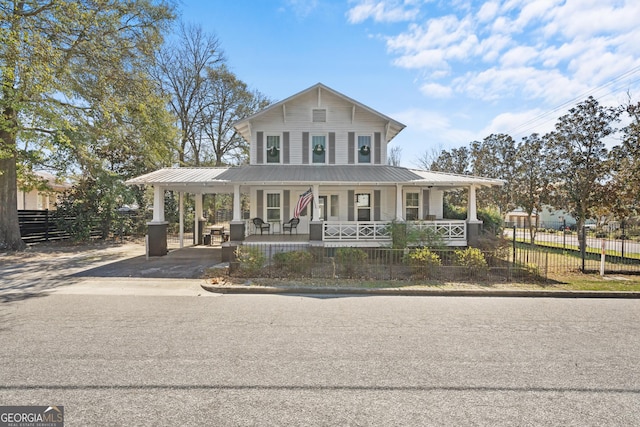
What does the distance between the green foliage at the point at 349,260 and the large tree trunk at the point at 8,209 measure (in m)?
16.3

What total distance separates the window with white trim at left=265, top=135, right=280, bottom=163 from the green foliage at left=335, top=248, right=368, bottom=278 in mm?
8011

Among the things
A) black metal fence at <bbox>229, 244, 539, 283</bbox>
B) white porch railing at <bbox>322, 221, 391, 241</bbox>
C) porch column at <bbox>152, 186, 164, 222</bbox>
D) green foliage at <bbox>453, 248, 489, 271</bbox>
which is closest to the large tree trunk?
porch column at <bbox>152, 186, 164, 222</bbox>

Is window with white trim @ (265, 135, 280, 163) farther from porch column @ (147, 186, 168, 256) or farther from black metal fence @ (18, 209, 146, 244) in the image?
black metal fence @ (18, 209, 146, 244)

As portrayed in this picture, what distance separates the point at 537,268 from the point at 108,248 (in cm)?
1959

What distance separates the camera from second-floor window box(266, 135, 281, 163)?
658 inches

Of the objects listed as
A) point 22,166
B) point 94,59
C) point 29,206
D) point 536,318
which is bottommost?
point 536,318

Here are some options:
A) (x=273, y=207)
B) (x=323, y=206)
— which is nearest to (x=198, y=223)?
Result: (x=273, y=207)

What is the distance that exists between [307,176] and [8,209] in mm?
14909

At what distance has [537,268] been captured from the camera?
990cm

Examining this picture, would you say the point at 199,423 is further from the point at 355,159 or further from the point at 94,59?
the point at 94,59

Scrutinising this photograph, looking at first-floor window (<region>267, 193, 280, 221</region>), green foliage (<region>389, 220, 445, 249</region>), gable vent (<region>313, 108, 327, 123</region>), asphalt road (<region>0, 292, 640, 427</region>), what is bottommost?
asphalt road (<region>0, 292, 640, 427</region>)

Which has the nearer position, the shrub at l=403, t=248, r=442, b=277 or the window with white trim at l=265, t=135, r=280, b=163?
the shrub at l=403, t=248, r=442, b=277

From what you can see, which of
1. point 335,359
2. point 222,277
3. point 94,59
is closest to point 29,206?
point 94,59

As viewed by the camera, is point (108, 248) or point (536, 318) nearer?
point (536, 318)
